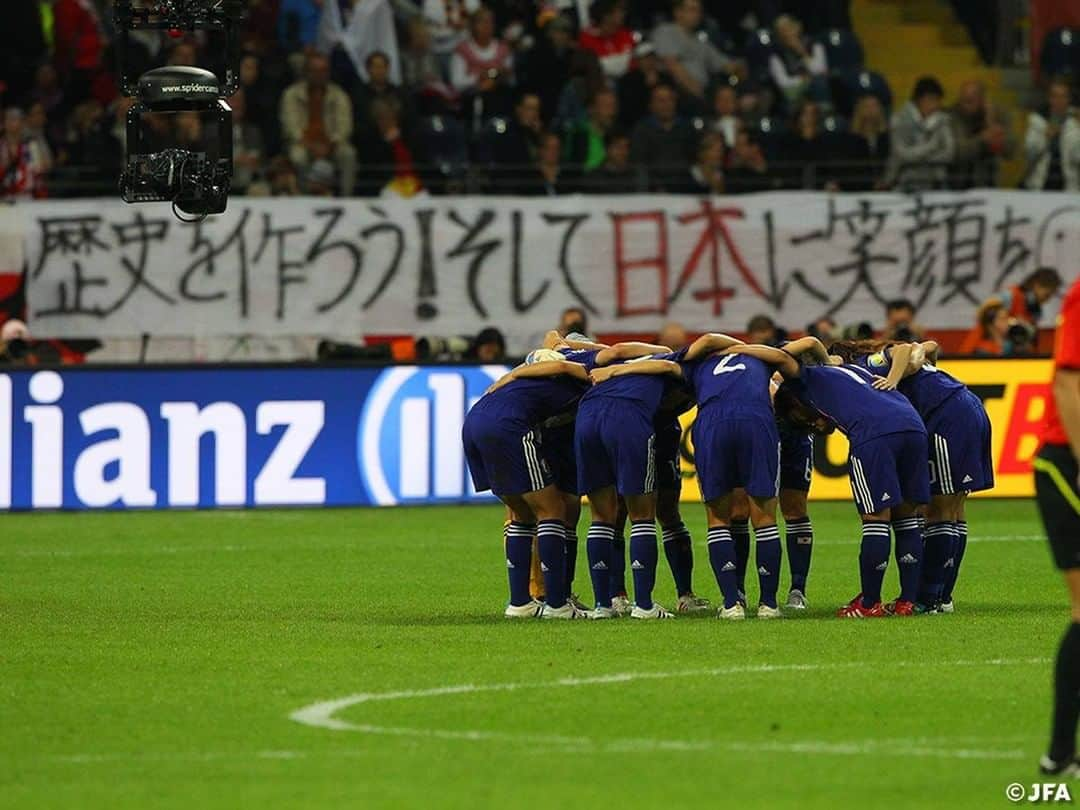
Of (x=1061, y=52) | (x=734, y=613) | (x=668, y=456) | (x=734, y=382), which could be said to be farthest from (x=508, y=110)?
(x=734, y=613)

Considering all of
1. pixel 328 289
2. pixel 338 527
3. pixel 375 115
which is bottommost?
pixel 338 527

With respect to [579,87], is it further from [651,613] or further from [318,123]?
[651,613]

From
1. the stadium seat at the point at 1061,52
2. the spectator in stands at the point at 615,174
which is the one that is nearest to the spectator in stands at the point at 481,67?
the spectator in stands at the point at 615,174

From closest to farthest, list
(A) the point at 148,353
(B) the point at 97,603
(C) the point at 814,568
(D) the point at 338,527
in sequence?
1. (B) the point at 97,603
2. (C) the point at 814,568
3. (D) the point at 338,527
4. (A) the point at 148,353

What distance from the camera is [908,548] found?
14.1m

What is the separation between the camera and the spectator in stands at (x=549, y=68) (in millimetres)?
26750

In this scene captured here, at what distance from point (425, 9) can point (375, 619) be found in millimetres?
14607

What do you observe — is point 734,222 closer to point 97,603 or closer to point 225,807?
point 97,603

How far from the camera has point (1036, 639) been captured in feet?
41.8

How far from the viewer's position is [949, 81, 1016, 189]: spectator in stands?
26672 mm

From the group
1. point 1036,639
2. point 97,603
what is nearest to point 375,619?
point 97,603

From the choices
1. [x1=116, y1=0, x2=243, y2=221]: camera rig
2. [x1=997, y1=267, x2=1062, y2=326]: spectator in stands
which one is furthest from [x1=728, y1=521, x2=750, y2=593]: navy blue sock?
[x1=997, y1=267, x2=1062, y2=326]: spectator in stands

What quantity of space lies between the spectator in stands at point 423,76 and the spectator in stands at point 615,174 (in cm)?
199

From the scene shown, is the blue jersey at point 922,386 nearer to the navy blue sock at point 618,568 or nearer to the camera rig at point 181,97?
the navy blue sock at point 618,568
